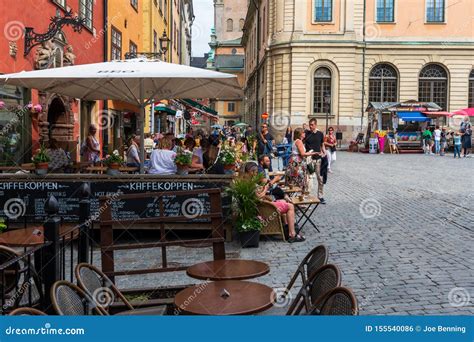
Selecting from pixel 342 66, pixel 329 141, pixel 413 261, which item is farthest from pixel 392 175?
pixel 342 66

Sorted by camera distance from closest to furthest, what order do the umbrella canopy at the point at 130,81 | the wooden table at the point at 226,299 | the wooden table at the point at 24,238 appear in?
the wooden table at the point at 226,299 < the wooden table at the point at 24,238 < the umbrella canopy at the point at 130,81

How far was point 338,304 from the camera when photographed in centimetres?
301

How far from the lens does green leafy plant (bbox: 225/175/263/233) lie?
8.73 meters

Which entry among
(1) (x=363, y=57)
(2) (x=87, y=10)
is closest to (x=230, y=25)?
(1) (x=363, y=57)

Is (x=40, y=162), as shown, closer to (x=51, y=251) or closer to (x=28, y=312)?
(x=51, y=251)

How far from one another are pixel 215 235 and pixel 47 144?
769cm

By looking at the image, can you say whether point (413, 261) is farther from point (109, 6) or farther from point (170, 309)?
point (109, 6)

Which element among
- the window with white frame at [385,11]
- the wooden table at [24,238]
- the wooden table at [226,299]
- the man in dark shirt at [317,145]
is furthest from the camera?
the window with white frame at [385,11]

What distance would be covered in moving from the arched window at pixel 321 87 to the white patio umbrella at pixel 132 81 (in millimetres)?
33582

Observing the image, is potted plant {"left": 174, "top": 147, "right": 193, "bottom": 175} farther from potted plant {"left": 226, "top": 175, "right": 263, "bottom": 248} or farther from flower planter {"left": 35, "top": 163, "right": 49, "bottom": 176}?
flower planter {"left": 35, "top": 163, "right": 49, "bottom": 176}

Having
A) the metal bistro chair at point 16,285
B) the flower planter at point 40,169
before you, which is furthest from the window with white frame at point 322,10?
the metal bistro chair at point 16,285

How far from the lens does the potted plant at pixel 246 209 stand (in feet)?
28.6

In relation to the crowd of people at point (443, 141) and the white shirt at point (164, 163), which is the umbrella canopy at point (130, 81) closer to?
the white shirt at point (164, 163)

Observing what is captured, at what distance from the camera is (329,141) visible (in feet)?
63.1
